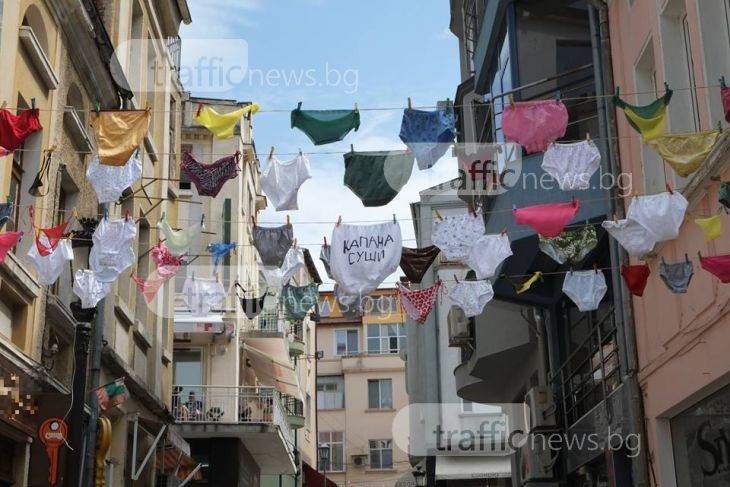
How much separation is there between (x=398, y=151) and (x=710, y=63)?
3.95 metres

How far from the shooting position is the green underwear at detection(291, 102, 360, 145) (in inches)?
482

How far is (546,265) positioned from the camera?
57.9ft

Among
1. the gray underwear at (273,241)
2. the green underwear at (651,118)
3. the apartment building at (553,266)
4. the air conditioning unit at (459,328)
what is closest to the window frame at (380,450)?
the air conditioning unit at (459,328)

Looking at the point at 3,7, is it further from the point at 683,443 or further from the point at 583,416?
the point at 583,416

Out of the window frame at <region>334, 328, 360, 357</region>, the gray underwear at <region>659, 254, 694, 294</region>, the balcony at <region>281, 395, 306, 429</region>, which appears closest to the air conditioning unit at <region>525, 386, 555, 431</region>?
the gray underwear at <region>659, 254, 694, 294</region>

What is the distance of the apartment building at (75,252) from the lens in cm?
1274

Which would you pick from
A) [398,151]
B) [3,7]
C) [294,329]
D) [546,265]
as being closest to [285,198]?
[398,151]

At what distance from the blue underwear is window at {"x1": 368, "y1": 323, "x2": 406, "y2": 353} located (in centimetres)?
4514

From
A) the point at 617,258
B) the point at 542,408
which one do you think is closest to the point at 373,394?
the point at 542,408

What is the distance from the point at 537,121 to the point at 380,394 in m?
45.8

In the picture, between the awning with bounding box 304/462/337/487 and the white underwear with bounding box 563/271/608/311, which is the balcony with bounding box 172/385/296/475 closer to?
the awning with bounding box 304/462/337/487

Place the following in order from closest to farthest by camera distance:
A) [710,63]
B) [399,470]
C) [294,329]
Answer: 1. [710,63]
2. [294,329]
3. [399,470]

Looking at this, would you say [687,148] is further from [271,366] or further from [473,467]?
[473,467]

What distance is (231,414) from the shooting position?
31359 millimetres
